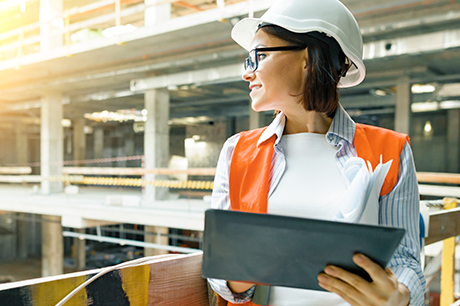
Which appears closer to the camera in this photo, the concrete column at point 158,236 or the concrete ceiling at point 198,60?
the concrete ceiling at point 198,60

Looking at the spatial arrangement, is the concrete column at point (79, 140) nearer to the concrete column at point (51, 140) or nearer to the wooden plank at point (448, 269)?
the concrete column at point (51, 140)

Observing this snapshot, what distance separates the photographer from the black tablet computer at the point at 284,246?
0.75 metres

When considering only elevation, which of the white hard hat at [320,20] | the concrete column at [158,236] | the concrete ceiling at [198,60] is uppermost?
the concrete ceiling at [198,60]

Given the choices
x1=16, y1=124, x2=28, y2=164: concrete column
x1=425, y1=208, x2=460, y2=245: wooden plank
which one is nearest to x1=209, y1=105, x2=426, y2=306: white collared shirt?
x1=425, y1=208, x2=460, y2=245: wooden plank

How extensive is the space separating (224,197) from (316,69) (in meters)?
0.48

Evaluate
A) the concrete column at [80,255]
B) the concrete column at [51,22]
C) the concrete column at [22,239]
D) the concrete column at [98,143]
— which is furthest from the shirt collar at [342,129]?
the concrete column at [98,143]

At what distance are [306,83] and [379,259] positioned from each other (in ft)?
1.84

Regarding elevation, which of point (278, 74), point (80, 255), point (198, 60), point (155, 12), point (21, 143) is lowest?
point (80, 255)

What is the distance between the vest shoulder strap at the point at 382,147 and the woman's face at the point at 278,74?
232 millimetres

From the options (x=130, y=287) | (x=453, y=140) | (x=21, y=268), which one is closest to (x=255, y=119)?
(x=453, y=140)

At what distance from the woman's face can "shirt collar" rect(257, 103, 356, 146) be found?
10 centimetres

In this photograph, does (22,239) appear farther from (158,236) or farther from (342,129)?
(342,129)

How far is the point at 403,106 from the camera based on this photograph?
1009 centimetres

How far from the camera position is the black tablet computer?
2.45 ft
